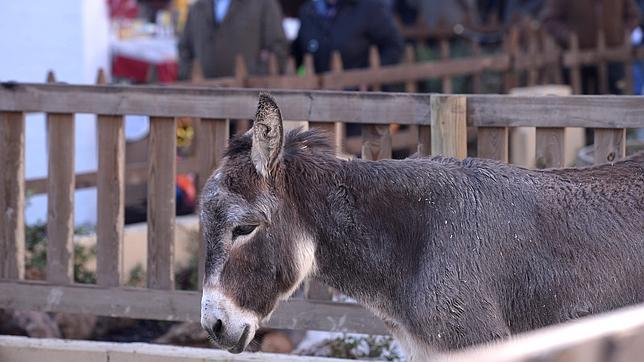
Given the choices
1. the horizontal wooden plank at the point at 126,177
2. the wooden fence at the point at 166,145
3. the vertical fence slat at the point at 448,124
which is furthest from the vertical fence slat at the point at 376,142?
the horizontal wooden plank at the point at 126,177

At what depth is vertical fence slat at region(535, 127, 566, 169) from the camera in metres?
5.37

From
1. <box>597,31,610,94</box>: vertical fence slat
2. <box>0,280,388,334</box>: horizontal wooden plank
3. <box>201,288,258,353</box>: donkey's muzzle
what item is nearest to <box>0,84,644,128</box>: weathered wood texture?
<box>0,280,388,334</box>: horizontal wooden plank

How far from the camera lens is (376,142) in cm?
558

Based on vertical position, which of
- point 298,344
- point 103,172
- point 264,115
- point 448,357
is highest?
point 264,115

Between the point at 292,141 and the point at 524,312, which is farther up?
the point at 292,141

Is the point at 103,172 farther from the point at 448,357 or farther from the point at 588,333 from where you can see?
the point at 588,333

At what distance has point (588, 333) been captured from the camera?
76.9 inches

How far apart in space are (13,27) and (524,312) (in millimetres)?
7234

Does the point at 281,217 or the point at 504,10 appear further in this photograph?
the point at 504,10

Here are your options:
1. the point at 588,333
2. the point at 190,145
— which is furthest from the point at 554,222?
the point at 190,145

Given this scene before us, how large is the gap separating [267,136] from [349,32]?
23.4 feet

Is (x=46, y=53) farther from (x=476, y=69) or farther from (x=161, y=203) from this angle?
(x=161, y=203)

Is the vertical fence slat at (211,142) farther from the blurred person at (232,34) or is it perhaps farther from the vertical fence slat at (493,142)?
the blurred person at (232,34)

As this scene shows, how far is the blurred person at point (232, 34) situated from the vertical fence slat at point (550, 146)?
19.3 ft
